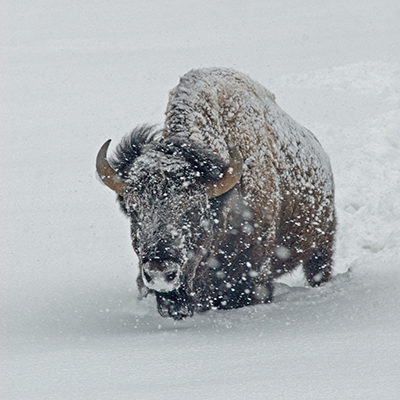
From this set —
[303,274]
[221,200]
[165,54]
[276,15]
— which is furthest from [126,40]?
[221,200]

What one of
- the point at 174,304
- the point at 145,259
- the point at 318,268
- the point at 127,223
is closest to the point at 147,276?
the point at 145,259

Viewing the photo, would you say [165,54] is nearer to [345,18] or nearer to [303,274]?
[345,18]

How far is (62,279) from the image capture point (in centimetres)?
546

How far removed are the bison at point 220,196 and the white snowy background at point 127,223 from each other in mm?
322

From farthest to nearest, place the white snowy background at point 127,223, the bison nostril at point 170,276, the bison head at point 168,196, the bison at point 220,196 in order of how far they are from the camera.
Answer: the bison at point 220,196 < the bison head at point 168,196 < the bison nostril at point 170,276 < the white snowy background at point 127,223

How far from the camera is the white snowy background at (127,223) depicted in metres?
2.87

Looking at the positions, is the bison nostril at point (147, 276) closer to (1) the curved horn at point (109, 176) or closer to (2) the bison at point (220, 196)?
(2) the bison at point (220, 196)

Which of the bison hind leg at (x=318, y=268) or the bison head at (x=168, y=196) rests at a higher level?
the bison head at (x=168, y=196)

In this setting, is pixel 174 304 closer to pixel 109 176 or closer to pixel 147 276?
pixel 147 276

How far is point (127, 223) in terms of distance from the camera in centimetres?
759

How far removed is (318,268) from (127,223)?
2626mm

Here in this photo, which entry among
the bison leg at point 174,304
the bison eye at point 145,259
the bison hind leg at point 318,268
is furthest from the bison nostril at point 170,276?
the bison hind leg at point 318,268

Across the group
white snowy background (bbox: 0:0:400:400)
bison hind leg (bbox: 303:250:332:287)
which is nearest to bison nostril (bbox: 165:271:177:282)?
white snowy background (bbox: 0:0:400:400)

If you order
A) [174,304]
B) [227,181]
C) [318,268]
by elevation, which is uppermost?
[227,181]
